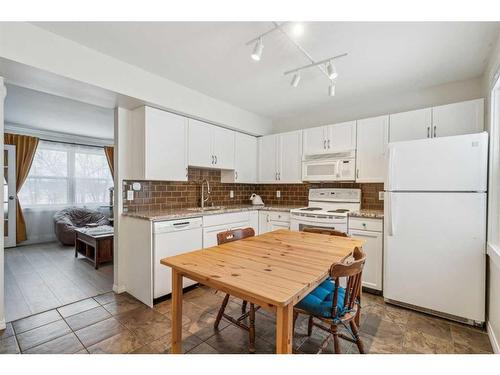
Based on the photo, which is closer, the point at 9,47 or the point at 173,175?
the point at 9,47

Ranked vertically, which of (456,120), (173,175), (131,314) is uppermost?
(456,120)

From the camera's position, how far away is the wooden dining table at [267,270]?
105 cm

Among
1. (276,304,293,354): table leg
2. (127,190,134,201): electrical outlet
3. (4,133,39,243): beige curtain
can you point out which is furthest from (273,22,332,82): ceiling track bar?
(4,133,39,243): beige curtain

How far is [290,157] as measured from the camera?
3.86 m

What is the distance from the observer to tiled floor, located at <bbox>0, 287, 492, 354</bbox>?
1804 mm

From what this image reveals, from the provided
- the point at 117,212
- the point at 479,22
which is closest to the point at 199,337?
the point at 117,212

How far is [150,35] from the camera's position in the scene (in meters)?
1.95

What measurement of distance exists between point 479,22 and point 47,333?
4158mm

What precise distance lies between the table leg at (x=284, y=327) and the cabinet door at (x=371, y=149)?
253cm

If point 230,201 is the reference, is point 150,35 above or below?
above

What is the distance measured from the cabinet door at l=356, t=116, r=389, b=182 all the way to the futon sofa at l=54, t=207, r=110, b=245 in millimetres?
5048

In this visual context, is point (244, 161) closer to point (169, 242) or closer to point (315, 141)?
point (315, 141)

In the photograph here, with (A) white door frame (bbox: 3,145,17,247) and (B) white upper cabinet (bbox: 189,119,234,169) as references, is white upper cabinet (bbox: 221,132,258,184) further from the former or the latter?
(A) white door frame (bbox: 3,145,17,247)

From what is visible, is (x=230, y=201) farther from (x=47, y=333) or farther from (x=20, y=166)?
(x=20, y=166)
